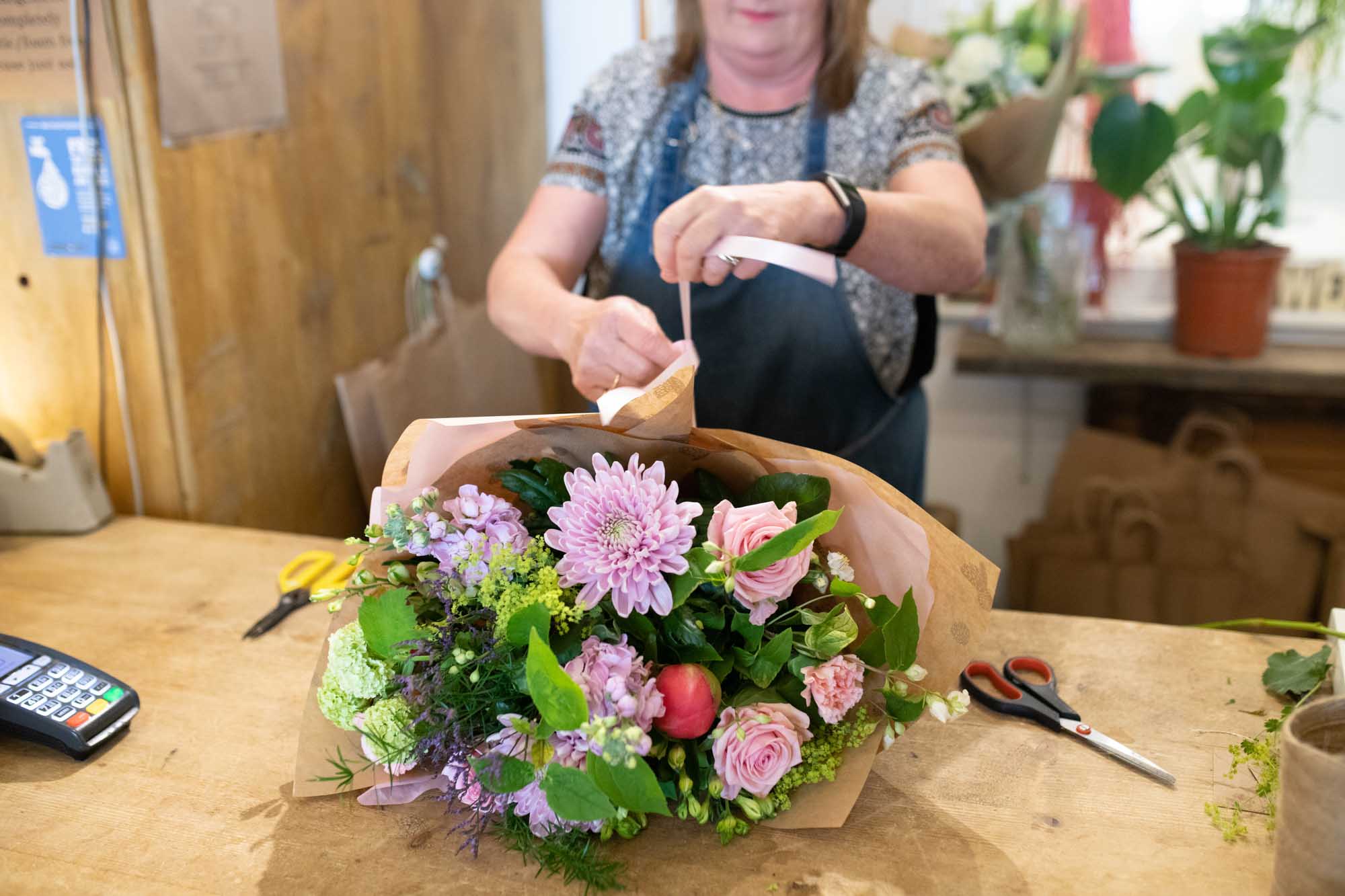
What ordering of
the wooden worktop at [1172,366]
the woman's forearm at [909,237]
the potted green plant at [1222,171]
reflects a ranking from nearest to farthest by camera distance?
the woman's forearm at [909,237] < the potted green plant at [1222,171] < the wooden worktop at [1172,366]

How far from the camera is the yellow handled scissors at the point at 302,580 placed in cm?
105

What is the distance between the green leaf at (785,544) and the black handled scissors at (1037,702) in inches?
9.4

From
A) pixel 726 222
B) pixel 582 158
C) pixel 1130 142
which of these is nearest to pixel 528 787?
pixel 726 222

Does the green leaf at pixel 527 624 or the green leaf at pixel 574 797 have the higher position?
the green leaf at pixel 527 624

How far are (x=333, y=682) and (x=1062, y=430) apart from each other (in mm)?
2004

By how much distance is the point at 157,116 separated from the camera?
1210mm

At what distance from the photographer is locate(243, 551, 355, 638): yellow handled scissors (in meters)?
1.05

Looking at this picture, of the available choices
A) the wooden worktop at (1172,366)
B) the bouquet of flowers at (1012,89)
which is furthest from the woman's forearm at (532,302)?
the wooden worktop at (1172,366)

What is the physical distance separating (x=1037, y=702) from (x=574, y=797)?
1.42 feet

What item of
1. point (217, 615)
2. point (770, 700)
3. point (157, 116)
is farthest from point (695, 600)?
point (157, 116)

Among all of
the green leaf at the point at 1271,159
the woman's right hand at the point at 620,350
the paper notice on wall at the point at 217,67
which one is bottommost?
the woman's right hand at the point at 620,350

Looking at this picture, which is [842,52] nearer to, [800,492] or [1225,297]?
→ [800,492]

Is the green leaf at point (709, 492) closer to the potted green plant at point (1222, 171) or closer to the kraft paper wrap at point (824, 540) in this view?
the kraft paper wrap at point (824, 540)

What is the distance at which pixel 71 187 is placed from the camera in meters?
1.23
